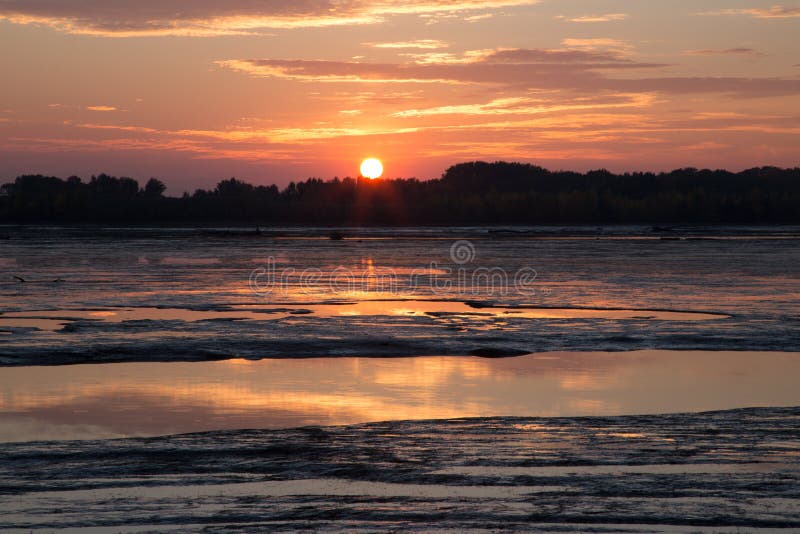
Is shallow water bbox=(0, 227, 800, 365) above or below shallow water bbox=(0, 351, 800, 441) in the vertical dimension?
above

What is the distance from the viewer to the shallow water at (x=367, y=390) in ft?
46.9

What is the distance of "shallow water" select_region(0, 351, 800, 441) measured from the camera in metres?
14.3

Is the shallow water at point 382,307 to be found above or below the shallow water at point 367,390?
above

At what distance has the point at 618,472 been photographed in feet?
35.2

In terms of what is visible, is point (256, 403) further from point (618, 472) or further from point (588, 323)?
point (588, 323)

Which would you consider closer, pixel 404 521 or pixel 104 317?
pixel 404 521

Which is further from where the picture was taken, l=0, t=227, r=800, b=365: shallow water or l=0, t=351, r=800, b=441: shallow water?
l=0, t=227, r=800, b=365: shallow water

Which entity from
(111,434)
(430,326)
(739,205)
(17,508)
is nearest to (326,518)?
(17,508)

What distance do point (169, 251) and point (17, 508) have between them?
58.6 metres

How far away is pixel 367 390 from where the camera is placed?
16703 mm

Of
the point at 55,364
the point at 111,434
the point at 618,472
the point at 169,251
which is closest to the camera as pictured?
the point at 618,472

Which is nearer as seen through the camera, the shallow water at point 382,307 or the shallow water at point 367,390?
the shallow water at point 367,390

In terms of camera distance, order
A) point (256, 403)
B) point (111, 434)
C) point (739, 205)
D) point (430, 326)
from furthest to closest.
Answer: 1. point (739, 205)
2. point (430, 326)
3. point (256, 403)
4. point (111, 434)

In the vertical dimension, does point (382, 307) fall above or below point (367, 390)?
above
